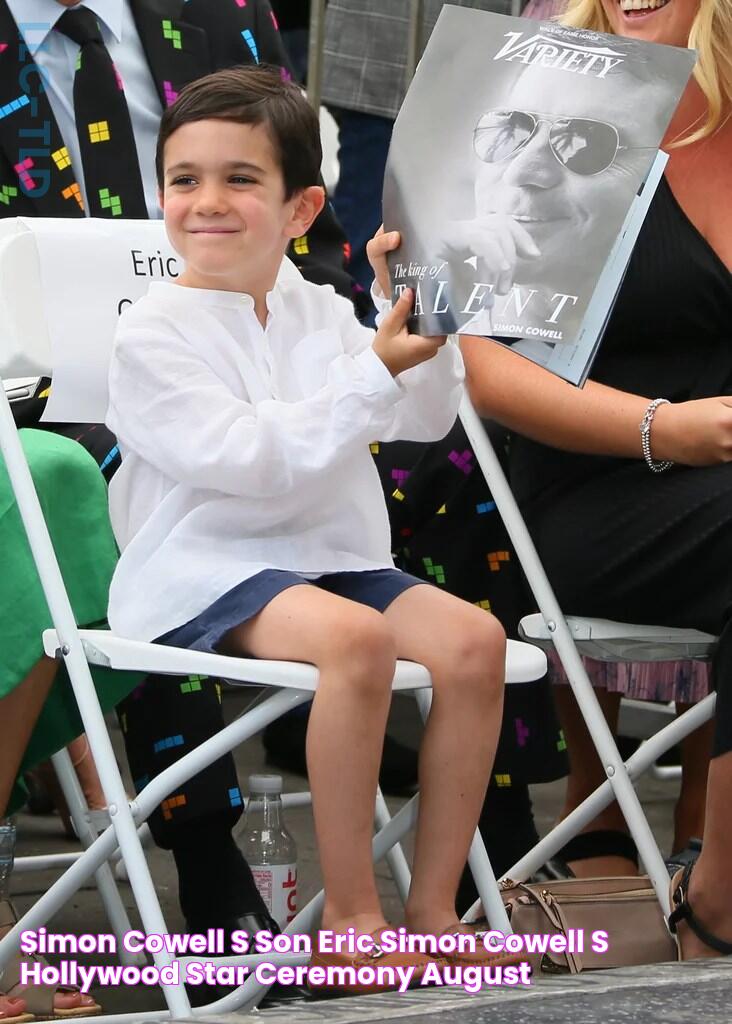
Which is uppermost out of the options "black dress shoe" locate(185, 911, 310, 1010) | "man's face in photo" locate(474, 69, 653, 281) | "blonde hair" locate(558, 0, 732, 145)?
"blonde hair" locate(558, 0, 732, 145)

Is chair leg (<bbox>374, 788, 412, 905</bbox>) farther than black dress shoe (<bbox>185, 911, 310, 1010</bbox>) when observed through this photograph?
Yes

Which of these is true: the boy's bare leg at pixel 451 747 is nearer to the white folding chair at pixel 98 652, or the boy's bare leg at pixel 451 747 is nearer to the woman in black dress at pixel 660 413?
the white folding chair at pixel 98 652

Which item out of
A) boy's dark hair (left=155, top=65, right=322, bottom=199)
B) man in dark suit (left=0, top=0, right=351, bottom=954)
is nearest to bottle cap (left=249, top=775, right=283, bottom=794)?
man in dark suit (left=0, top=0, right=351, bottom=954)

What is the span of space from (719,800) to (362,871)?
18.6 inches

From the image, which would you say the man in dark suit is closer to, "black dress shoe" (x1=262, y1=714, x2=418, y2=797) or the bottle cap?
the bottle cap

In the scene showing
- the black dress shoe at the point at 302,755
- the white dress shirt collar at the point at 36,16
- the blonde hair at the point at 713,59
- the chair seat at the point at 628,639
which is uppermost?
the white dress shirt collar at the point at 36,16

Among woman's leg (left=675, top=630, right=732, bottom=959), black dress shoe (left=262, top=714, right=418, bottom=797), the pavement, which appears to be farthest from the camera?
black dress shoe (left=262, top=714, right=418, bottom=797)

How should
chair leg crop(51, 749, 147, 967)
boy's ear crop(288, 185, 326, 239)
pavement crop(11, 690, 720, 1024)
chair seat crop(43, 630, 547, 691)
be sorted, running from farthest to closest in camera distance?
chair leg crop(51, 749, 147, 967)
boy's ear crop(288, 185, 326, 239)
chair seat crop(43, 630, 547, 691)
pavement crop(11, 690, 720, 1024)

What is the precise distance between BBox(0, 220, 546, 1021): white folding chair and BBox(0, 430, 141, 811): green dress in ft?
0.32

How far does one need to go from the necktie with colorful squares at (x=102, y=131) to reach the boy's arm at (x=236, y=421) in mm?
634

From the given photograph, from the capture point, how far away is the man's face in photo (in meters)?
1.84

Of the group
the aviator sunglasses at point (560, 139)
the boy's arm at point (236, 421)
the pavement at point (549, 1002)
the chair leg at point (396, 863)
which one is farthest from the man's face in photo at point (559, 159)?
the chair leg at point (396, 863)

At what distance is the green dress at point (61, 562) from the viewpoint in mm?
2072

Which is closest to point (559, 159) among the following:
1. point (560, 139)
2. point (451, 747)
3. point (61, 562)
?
point (560, 139)
